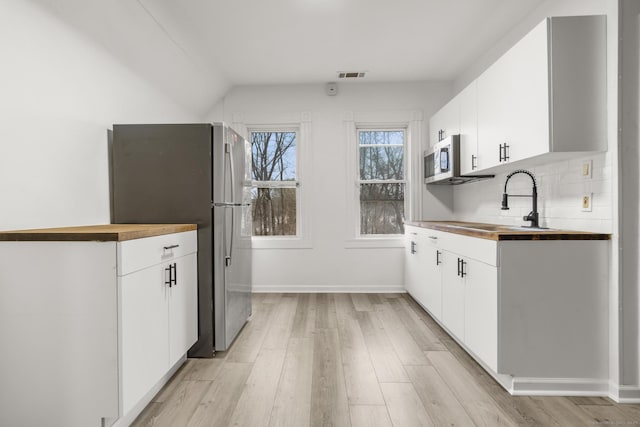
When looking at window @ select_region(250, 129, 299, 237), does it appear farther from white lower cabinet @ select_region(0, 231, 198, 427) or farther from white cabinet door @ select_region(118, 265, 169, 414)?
white lower cabinet @ select_region(0, 231, 198, 427)

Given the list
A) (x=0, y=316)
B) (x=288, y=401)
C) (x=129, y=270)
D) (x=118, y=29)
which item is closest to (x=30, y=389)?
(x=0, y=316)

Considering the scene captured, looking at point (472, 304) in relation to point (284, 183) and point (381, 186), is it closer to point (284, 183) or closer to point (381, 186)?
point (381, 186)

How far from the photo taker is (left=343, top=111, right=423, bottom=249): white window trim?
182 inches

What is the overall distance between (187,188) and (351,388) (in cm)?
167

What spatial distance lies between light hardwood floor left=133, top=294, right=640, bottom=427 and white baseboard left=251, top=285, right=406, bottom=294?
1.33 metres

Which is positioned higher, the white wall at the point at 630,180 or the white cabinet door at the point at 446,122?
the white cabinet door at the point at 446,122

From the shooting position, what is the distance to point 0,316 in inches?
63.8

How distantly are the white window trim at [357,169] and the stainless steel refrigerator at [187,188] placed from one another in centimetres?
222

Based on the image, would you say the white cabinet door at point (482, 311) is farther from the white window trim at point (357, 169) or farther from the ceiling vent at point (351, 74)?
the ceiling vent at point (351, 74)

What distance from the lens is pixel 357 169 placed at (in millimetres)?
4723

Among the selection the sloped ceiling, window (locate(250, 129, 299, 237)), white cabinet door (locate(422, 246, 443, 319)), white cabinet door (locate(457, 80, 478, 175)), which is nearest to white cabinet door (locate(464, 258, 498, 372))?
white cabinet door (locate(422, 246, 443, 319))

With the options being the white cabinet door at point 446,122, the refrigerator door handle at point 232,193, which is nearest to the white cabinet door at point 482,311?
the white cabinet door at point 446,122

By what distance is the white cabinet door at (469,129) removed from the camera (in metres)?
3.09

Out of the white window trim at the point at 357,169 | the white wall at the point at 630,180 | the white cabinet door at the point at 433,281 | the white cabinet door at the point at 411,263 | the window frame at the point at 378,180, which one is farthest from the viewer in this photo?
the window frame at the point at 378,180
